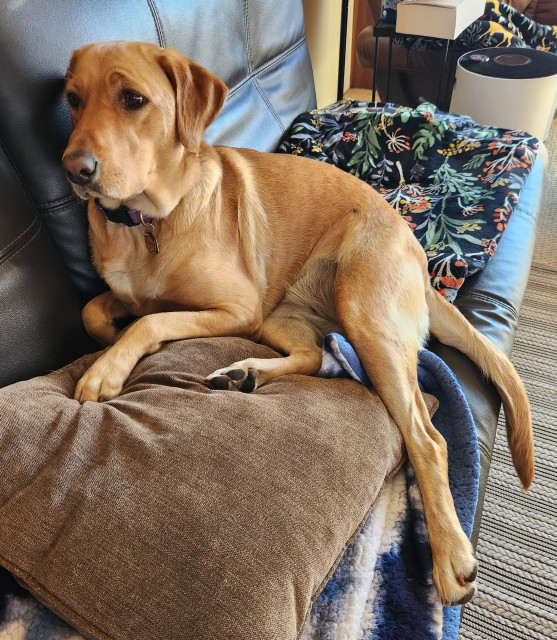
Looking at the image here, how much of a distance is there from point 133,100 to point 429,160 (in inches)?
52.3

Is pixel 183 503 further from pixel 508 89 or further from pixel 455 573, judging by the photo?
pixel 508 89

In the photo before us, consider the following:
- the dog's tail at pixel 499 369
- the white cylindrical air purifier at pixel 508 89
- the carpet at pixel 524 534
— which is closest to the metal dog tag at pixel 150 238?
the dog's tail at pixel 499 369

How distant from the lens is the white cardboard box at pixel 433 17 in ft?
9.24

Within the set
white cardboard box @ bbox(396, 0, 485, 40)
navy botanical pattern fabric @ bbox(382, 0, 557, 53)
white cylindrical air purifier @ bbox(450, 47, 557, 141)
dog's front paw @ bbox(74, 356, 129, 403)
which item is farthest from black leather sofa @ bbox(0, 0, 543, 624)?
navy botanical pattern fabric @ bbox(382, 0, 557, 53)

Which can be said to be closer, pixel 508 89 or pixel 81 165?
pixel 81 165

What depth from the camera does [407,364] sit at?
128 centimetres

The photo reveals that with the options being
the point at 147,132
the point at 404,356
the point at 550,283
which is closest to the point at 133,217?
the point at 147,132

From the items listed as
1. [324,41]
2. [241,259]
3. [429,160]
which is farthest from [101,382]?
[324,41]

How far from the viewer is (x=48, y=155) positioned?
1231mm

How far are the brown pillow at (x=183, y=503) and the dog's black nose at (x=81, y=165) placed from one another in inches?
17.3

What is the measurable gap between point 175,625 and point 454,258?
132 cm

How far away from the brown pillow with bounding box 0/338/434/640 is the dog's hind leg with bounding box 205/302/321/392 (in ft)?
0.43

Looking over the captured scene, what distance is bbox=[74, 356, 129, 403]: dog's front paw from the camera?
1119 mm

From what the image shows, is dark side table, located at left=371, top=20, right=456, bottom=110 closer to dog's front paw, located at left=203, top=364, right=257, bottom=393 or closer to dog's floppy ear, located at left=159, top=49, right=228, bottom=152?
dog's floppy ear, located at left=159, top=49, right=228, bottom=152
